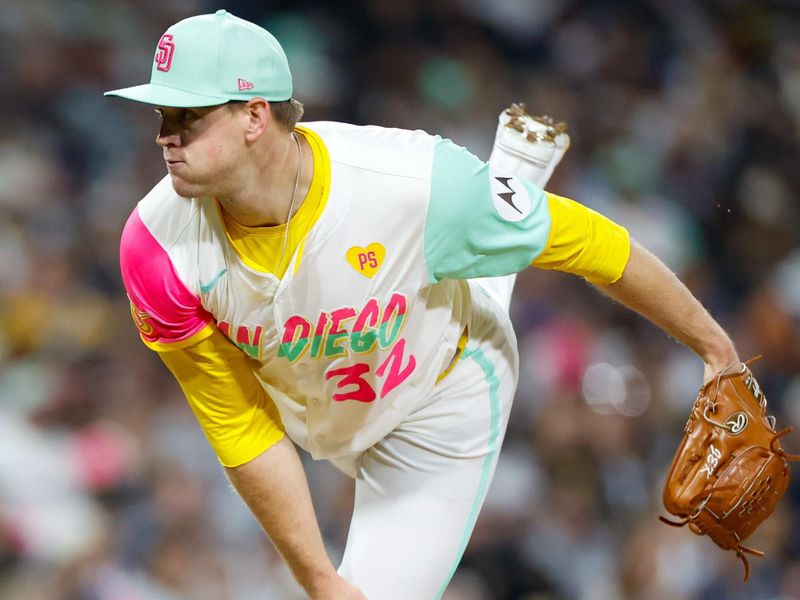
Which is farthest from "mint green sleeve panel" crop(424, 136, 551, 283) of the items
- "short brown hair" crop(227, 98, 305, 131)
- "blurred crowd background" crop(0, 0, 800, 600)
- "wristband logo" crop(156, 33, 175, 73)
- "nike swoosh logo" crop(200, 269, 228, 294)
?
"blurred crowd background" crop(0, 0, 800, 600)

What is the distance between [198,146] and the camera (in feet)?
8.01

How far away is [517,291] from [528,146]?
8.02ft

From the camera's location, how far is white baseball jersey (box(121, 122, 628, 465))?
8.53 feet

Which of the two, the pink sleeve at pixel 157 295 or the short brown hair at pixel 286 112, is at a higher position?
the short brown hair at pixel 286 112

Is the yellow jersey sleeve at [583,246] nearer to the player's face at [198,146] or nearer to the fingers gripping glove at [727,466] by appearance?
the fingers gripping glove at [727,466]

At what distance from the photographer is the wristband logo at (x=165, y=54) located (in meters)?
2.45

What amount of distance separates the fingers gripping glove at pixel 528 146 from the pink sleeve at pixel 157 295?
105 centimetres

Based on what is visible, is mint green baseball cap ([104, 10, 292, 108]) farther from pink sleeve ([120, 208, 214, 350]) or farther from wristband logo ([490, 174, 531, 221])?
wristband logo ([490, 174, 531, 221])

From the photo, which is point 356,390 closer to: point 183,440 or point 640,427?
point 183,440

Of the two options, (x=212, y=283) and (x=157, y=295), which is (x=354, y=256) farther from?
(x=157, y=295)

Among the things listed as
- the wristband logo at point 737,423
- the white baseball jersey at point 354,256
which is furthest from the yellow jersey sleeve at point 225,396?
the wristband logo at point 737,423

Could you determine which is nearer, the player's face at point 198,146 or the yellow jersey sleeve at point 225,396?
the player's face at point 198,146

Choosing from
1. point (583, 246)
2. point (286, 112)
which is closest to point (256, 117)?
point (286, 112)

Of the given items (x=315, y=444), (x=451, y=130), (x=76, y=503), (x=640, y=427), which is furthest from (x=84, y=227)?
(x=315, y=444)
